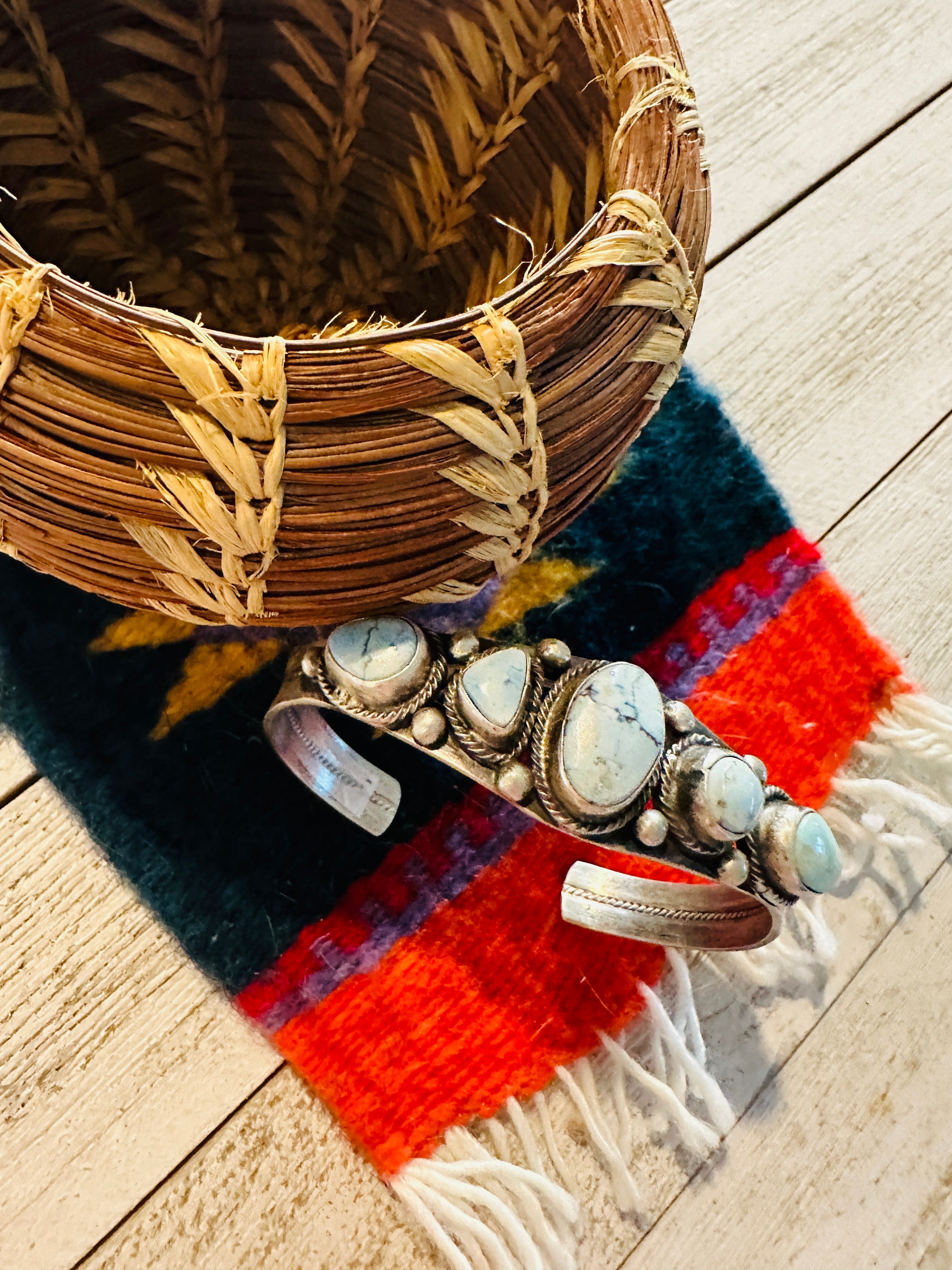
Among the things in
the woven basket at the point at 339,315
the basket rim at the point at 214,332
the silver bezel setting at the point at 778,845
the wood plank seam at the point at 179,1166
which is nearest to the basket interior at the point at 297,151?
the woven basket at the point at 339,315

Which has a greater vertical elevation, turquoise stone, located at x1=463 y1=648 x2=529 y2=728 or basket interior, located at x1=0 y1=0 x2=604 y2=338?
basket interior, located at x1=0 y1=0 x2=604 y2=338

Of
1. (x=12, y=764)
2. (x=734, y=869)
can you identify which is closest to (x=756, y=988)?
(x=734, y=869)

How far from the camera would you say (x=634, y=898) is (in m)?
0.46

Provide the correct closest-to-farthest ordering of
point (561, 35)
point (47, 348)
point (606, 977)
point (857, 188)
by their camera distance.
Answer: point (47, 348) < point (561, 35) < point (606, 977) < point (857, 188)

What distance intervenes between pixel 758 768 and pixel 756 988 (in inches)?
7.5

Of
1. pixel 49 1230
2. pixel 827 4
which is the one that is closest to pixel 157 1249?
pixel 49 1230

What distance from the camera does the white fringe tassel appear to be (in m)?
0.45

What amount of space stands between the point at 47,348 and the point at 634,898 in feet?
1.09

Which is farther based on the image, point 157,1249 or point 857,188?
point 857,188

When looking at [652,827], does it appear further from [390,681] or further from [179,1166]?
[179,1166]

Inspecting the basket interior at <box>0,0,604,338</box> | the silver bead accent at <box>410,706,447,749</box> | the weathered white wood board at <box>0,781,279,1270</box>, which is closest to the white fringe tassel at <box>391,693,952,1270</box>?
the weathered white wood board at <box>0,781,279,1270</box>

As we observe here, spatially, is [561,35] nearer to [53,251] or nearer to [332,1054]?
[53,251]

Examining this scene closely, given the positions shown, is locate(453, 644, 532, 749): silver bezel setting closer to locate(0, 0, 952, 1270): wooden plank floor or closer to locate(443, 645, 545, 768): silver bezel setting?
locate(443, 645, 545, 768): silver bezel setting

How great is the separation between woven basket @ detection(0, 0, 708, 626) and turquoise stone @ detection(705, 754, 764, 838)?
106 millimetres
